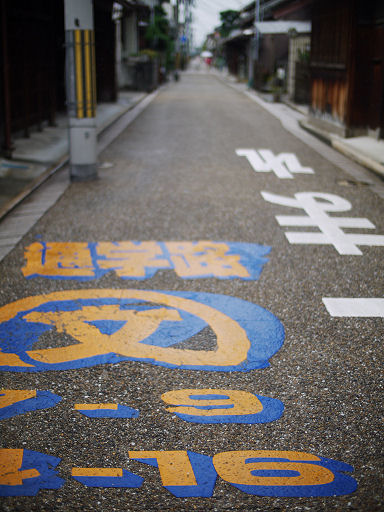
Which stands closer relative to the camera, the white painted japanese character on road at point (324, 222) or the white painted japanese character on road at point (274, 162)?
the white painted japanese character on road at point (324, 222)

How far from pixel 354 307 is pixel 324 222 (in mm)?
2761

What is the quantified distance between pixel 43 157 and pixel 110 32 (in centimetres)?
1377

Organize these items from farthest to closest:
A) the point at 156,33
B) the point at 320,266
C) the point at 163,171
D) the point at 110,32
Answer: the point at 156,33 → the point at 110,32 → the point at 163,171 → the point at 320,266

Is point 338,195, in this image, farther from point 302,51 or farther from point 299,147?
point 302,51

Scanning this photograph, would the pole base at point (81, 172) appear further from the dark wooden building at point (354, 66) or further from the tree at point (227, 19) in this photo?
the tree at point (227, 19)

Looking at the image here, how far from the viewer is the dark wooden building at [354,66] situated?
13.5 m

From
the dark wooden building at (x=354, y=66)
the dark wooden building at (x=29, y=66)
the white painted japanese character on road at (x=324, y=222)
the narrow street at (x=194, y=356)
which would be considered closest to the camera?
the narrow street at (x=194, y=356)

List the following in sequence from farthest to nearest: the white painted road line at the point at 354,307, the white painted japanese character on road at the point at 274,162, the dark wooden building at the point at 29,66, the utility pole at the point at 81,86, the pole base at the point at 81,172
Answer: the dark wooden building at the point at 29,66 < the white painted japanese character on road at the point at 274,162 < the pole base at the point at 81,172 < the utility pole at the point at 81,86 < the white painted road line at the point at 354,307

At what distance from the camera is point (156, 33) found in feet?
137

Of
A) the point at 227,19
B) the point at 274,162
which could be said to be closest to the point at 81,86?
the point at 274,162

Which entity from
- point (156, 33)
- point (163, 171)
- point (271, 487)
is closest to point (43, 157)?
point (163, 171)

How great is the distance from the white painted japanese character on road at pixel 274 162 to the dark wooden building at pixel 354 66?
255 cm

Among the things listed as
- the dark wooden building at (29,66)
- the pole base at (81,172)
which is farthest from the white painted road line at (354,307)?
the dark wooden building at (29,66)

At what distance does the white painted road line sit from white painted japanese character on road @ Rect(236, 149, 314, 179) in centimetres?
561
